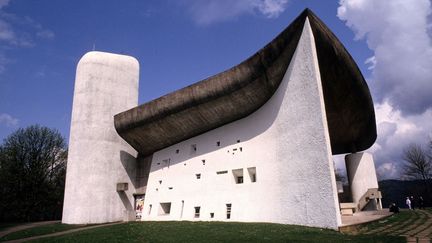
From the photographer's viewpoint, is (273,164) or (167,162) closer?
(273,164)

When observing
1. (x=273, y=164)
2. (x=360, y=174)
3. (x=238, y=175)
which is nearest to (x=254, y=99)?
(x=273, y=164)

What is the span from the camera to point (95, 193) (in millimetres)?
21000

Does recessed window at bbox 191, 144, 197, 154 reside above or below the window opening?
above

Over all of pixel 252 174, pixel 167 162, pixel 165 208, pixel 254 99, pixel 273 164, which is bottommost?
pixel 165 208

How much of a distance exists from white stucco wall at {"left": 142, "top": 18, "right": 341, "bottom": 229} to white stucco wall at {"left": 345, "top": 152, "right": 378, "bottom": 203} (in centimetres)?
849

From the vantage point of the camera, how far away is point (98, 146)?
71.2 ft

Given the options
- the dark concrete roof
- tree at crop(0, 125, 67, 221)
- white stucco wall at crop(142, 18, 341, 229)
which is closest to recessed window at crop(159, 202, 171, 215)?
white stucco wall at crop(142, 18, 341, 229)

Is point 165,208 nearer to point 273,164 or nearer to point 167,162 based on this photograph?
point 167,162

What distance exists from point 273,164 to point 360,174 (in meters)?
8.79

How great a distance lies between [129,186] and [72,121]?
633cm

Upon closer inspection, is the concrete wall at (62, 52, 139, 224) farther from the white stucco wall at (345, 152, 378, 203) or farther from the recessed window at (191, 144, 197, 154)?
the white stucco wall at (345, 152, 378, 203)

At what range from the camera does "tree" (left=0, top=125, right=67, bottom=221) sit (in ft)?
97.2

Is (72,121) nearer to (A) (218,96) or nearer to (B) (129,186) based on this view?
(B) (129,186)

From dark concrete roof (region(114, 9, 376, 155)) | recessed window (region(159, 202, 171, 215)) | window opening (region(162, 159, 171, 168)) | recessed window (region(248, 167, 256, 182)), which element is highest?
dark concrete roof (region(114, 9, 376, 155))
